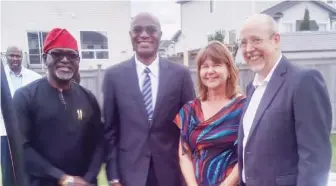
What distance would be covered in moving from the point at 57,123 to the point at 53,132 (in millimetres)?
76

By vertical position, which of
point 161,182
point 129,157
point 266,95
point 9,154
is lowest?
point 161,182

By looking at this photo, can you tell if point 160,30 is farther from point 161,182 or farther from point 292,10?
point 292,10

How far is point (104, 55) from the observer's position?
19.8 metres

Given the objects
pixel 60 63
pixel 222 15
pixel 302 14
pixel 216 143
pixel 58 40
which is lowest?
pixel 216 143

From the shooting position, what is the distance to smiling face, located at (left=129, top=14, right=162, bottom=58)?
336 centimetres

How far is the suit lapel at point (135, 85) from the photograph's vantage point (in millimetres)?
3344

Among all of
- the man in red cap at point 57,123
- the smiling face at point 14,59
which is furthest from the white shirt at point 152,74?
the smiling face at point 14,59

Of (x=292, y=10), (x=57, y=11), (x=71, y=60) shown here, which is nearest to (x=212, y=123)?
(x=71, y=60)

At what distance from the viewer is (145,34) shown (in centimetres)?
335

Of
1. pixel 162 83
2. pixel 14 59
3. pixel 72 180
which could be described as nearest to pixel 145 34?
pixel 162 83

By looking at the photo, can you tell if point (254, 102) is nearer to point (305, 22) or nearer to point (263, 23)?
point (263, 23)

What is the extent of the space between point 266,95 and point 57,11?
17.3 meters

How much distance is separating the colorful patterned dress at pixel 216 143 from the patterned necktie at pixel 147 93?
386 mm

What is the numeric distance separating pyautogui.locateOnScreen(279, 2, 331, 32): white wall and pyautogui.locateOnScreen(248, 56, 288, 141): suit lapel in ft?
64.9
